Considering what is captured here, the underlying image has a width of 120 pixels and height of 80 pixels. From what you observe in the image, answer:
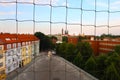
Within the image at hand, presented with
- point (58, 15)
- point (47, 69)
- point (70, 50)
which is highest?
point (58, 15)

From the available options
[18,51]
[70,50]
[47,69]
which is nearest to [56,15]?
[18,51]

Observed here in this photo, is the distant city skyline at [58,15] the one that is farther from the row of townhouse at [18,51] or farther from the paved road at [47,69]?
the paved road at [47,69]

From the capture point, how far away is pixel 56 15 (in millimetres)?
1394

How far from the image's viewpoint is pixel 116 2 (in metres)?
1.39

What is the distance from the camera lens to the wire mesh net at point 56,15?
1.26 meters

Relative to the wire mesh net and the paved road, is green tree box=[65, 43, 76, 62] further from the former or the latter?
the wire mesh net

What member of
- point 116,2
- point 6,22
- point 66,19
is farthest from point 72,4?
point 6,22

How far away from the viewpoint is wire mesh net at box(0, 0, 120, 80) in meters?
1.26

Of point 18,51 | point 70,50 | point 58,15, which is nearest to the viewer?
point 58,15

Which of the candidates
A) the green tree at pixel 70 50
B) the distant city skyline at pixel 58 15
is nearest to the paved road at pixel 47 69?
the green tree at pixel 70 50

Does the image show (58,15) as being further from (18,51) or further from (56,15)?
(18,51)

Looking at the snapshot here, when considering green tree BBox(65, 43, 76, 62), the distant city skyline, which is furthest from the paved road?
the distant city skyline

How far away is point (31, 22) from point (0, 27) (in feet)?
0.46

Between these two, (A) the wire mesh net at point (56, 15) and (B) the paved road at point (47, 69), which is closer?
(A) the wire mesh net at point (56, 15)
